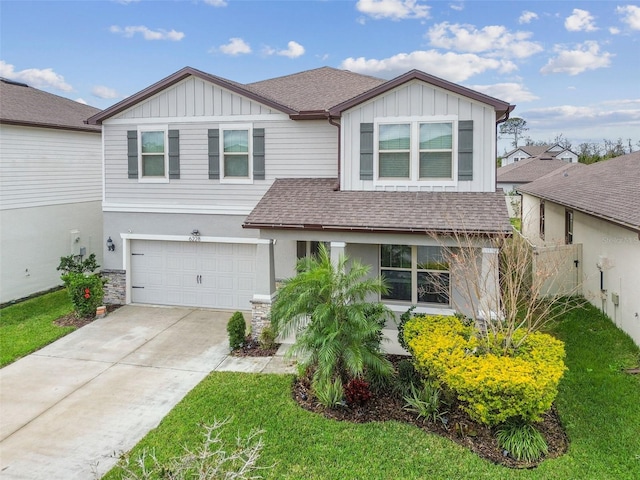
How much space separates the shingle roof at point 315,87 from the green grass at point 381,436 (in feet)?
26.8

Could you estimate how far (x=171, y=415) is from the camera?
7.56 metres

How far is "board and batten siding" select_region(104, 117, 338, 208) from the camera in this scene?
12820 millimetres

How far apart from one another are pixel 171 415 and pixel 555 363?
6210 millimetres

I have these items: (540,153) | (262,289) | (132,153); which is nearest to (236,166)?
A: (132,153)

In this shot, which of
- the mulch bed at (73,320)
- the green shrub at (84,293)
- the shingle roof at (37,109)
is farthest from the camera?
the shingle roof at (37,109)

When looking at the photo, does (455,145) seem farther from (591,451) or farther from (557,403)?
(591,451)

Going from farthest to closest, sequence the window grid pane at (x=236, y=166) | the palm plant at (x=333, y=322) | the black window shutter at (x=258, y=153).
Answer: the window grid pane at (x=236, y=166), the black window shutter at (x=258, y=153), the palm plant at (x=333, y=322)

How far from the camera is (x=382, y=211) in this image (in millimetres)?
10734

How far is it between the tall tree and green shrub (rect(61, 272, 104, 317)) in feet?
304

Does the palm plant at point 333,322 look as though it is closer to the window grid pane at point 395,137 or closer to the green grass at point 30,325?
the window grid pane at point 395,137

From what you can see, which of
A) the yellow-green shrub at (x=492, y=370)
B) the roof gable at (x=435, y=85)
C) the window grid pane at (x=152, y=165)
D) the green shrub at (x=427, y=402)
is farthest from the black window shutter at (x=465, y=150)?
the window grid pane at (x=152, y=165)

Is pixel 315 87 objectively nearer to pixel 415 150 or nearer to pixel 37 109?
pixel 415 150

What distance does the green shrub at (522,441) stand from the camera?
247 inches

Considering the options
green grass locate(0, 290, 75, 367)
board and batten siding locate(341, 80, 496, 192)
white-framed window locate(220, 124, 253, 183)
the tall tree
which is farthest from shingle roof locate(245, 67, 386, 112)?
the tall tree
